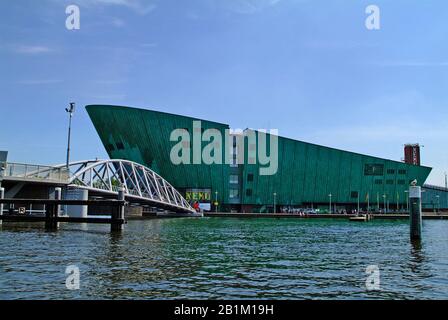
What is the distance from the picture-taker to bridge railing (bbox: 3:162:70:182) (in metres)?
56.3

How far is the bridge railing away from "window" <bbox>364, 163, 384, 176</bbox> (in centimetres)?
11597

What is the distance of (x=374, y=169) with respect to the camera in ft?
517

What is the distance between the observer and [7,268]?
2166cm

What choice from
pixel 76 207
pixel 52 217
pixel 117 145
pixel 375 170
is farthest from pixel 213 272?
pixel 375 170

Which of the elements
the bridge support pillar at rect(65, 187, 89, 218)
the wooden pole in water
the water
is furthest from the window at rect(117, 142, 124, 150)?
the water

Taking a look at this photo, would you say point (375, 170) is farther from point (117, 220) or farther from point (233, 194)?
point (117, 220)

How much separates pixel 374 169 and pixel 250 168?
42612 millimetres

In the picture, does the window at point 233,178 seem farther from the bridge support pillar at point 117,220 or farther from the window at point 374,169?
the bridge support pillar at point 117,220

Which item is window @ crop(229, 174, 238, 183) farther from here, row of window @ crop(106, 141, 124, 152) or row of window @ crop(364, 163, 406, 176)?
row of window @ crop(364, 163, 406, 176)

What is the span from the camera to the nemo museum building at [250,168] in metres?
152
